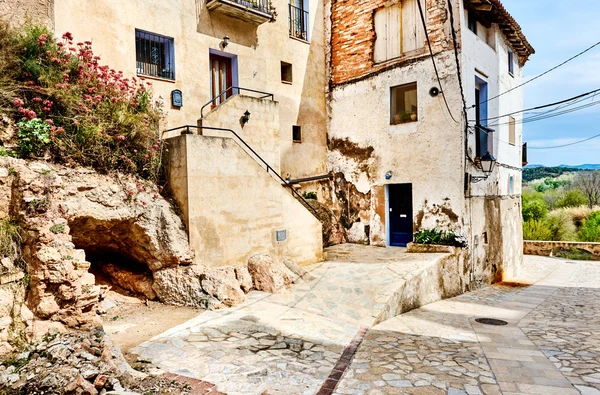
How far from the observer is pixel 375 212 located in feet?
45.5

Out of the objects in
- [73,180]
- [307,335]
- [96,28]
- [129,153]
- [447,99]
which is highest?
[96,28]

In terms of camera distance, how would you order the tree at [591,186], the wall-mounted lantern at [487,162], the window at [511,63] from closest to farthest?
the wall-mounted lantern at [487,162] < the window at [511,63] < the tree at [591,186]

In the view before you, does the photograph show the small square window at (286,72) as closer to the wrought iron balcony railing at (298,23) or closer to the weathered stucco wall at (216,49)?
the weathered stucco wall at (216,49)

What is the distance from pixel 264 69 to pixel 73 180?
7926 millimetres

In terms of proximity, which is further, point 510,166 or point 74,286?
point 510,166

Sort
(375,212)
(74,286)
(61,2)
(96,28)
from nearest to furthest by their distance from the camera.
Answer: (74,286) → (61,2) → (96,28) → (375,212)

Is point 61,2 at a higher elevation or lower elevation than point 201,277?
higher

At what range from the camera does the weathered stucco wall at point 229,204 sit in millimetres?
8164

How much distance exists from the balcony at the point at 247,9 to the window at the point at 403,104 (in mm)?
5153

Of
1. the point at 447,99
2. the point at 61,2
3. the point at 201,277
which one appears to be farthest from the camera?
the point at 447,99

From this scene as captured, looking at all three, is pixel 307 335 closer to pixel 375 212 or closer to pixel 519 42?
pixel 375 212

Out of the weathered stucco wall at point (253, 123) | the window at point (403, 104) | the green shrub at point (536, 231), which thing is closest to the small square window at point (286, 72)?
the weathered stucco wall at point (253, 123)

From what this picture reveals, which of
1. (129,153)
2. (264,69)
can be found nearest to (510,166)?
(264,69)

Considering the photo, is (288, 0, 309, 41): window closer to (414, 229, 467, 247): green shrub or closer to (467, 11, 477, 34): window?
(467, 11, 477, 34): window
